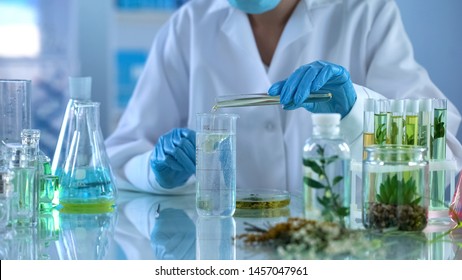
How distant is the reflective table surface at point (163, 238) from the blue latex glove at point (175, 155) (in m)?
0.18

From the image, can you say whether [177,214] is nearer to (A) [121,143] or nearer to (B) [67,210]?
(B) [67,210]

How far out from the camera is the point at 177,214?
1797 mm

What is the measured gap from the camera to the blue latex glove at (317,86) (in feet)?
5.36

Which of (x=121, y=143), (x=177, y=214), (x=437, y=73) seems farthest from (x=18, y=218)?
(x=437, y=73)

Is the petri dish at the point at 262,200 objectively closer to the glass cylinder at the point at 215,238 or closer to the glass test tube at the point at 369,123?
the glass cylinder at the point at 215,238

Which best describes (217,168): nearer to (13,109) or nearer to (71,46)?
(13,109)

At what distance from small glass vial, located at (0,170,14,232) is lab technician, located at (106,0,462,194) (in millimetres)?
724

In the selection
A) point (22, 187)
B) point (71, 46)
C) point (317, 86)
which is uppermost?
point (71, 46)

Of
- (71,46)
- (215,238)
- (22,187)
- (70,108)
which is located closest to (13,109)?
(70,108)

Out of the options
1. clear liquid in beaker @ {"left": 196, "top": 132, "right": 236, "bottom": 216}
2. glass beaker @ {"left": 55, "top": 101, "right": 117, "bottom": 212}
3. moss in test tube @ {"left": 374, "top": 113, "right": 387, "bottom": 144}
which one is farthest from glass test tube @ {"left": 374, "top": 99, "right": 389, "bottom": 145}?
glass beaker @ {"left": 55, "top": 101, "right": 117, "bottom": 212}

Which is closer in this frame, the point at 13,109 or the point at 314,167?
the point at 314,167

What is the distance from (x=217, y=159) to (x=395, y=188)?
41 centimetres

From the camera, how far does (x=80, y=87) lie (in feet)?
5.83
